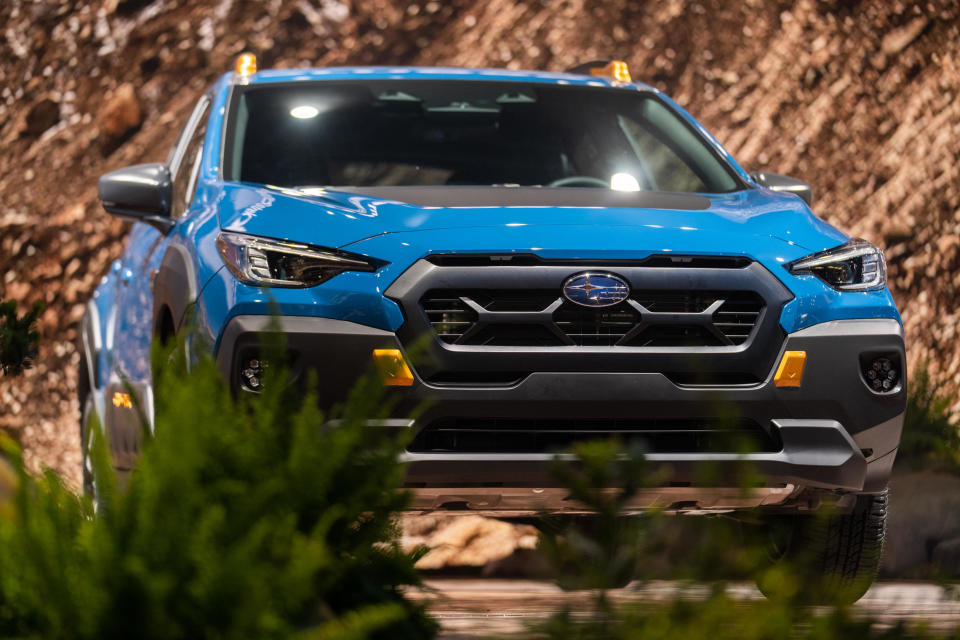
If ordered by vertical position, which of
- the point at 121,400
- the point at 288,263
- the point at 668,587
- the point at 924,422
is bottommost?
the point at 924,422

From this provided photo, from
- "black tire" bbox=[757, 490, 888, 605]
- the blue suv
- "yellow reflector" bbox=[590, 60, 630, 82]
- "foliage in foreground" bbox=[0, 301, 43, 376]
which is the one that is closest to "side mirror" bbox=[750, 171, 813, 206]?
the blue suv

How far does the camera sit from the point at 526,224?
441 centimetres

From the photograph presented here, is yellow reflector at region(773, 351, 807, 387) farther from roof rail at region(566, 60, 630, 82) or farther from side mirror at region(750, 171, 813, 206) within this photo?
roof rail at region(566, 60, 630, 82)

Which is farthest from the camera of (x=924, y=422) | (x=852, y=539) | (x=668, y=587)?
(x=924, y=422)

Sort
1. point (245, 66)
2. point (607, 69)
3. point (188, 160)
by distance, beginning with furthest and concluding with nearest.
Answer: point (607, 69)
point (245, 66)
point (188, 160)

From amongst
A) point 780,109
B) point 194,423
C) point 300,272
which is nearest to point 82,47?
point 780,109

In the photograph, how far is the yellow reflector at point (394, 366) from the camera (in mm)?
4156

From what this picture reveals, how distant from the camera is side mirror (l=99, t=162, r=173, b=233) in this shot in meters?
5.26

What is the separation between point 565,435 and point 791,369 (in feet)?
2.42

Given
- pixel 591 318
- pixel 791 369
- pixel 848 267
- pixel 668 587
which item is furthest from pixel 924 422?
pixel 668 587

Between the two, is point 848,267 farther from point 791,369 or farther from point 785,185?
point 785,185

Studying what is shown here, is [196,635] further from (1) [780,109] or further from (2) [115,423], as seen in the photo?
(1) [780,109]

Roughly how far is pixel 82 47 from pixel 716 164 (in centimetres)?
1033

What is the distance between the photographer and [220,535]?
243 cm
